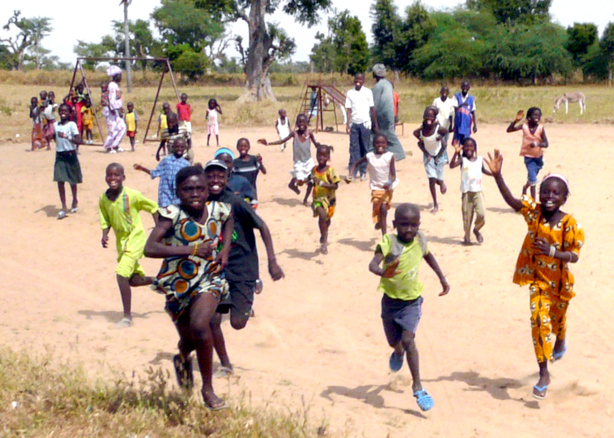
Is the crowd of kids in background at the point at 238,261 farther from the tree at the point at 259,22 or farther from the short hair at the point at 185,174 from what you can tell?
the tree at the point at 259,22

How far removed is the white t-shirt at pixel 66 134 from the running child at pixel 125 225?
522 centimetres

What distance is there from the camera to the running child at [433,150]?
36.6ft

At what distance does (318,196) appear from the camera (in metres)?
9.72

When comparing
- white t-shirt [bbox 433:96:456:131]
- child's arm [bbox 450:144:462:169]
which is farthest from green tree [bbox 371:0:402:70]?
child's arm [bbox 450:144:462:169]

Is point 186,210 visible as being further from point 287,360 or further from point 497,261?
point 497,261

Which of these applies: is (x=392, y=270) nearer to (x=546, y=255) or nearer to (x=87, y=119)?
(x=546, y=255)

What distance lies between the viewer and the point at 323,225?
9844 millimetres

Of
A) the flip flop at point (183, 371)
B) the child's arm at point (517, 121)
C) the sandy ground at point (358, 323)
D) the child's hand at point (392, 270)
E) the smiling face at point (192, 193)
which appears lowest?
the sandy ground at point (358, 323)

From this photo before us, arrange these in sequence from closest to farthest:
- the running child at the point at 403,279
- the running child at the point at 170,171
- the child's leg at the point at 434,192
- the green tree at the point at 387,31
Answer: the running child at the point at 403,279 → the running child at the point at 170,171 → the child's leg at the point at 434,192 → the green tree at the point at 387,31

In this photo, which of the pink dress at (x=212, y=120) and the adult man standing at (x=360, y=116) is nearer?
the adult man standing at (x=360, y=116)

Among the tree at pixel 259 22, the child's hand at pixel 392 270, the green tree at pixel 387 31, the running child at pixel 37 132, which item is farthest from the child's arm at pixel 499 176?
the green tree at pixel 387 31

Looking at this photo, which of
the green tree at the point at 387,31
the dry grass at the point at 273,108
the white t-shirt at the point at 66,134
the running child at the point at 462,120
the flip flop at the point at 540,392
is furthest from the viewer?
the green tree at the point at 387,31

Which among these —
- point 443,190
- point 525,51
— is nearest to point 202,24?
point 525,51

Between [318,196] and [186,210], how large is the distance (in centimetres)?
523
